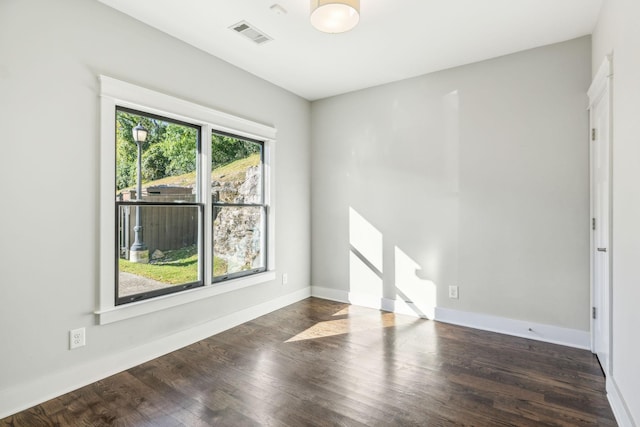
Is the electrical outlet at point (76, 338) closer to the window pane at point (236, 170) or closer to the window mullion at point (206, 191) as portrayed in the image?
the window mullion at point (206, 191)

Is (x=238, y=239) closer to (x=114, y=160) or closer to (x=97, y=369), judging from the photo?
(x=114, y=160)

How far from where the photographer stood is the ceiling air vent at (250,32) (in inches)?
110

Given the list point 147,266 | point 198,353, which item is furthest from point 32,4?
point 198,353

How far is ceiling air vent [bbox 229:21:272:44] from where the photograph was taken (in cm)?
280

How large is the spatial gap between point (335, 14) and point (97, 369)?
3.10m

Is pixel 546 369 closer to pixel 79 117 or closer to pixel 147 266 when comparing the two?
pixel 147 266

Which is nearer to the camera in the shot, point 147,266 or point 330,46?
point 147,266

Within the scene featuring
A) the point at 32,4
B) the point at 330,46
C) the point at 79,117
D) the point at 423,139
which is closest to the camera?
the point at 32,4

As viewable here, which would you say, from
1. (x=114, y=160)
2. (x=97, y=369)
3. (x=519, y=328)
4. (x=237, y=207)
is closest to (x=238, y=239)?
(x=237, y=207)

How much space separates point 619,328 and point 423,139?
2.46 m

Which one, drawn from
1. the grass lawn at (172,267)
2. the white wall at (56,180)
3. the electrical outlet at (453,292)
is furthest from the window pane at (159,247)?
the electrical outlet at (453,292)

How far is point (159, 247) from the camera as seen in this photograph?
295cm

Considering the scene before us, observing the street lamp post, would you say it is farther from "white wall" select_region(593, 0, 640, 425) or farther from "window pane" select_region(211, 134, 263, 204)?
"white wall" select_region(593, 0, 640, 425)

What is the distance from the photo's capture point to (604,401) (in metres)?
2.14
